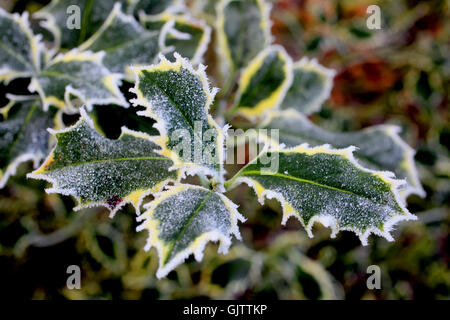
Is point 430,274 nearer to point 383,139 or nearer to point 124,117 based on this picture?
point 383,139

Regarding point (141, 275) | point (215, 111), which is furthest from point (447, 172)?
point (141, 275)

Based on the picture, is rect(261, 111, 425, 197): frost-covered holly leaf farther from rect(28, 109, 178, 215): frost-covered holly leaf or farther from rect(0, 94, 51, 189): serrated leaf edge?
rect(0, 94, 51, 189): serrated leaf edge

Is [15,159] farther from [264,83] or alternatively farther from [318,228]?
[318,228]

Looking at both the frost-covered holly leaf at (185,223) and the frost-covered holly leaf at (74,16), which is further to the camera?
the frost-covered holly leaf at (74,16)

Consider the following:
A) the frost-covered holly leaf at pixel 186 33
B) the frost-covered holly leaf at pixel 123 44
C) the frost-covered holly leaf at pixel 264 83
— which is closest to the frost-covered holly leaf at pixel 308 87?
the frost-covered holly leaf at pixel 264 83

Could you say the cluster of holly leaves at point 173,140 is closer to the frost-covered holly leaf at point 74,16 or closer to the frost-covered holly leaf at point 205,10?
the frost-covered holly leaf at point 74,16

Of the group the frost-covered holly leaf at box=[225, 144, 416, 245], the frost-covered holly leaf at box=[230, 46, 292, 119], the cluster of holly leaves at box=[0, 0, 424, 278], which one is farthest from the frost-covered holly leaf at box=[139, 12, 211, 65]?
the frost-covered holly leaf at box=[225, 144, 416, 245]

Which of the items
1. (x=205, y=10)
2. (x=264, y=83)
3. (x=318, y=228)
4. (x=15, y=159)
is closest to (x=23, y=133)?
(x=15, y=159)
